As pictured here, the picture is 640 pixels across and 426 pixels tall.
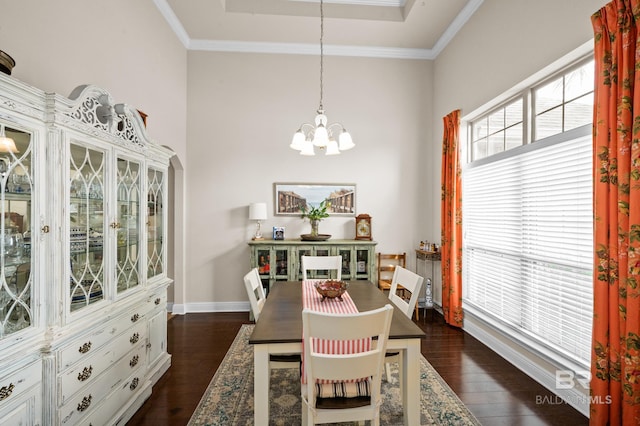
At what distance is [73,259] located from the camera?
1714mm

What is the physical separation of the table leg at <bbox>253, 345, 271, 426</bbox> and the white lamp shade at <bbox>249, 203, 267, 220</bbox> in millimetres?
2630

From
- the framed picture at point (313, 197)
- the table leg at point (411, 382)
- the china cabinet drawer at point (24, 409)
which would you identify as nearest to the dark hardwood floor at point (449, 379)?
the table leg at point (411, 382)

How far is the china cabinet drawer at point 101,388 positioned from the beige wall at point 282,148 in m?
2.18

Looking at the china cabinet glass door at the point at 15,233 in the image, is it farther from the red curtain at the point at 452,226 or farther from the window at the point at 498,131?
the red curtain at the point at 452,226

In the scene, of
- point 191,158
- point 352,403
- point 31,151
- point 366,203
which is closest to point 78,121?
point 31,151

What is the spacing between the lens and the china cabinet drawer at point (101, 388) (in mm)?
1622

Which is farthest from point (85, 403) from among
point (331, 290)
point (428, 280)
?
point (428, 280)

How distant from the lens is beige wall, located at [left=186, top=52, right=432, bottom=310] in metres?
4.40

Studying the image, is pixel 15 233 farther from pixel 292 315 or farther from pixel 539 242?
pixel 539 242

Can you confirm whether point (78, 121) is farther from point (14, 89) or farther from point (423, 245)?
point (423, 245)

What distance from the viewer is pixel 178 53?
4.05 meters

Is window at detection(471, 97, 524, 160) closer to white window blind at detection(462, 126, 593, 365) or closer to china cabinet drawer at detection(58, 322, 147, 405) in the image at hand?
white window blind at detection(462, 126, 593, 365)

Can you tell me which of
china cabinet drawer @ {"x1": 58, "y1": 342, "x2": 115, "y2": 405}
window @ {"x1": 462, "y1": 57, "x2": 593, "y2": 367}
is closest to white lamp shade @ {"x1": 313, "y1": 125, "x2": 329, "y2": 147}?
window @ {"x1": 462, "y1": 57, "x2": 593, "y2": 367}

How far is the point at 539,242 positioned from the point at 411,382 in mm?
1815
